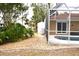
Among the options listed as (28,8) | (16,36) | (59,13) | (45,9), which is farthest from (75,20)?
(16,36)

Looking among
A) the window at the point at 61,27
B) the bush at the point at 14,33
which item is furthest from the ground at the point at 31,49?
the window at the point at 61,27

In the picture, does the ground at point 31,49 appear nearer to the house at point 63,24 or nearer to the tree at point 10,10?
the house at point 63,24

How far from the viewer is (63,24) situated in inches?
81.4

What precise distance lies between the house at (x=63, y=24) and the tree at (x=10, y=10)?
1.14ft

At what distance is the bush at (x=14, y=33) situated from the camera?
212cm

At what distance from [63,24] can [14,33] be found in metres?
0.57

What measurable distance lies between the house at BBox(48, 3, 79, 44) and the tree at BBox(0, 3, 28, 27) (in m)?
0.35

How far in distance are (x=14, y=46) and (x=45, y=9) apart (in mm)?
561

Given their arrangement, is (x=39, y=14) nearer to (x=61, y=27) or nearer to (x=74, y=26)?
(x=61, y=27)

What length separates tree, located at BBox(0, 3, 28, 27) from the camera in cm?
212

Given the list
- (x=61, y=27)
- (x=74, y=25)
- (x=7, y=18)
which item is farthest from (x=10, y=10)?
(x=74, y=25)

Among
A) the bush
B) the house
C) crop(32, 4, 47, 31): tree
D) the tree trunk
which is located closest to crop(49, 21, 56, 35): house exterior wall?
the house

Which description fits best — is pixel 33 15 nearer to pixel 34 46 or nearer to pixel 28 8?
pixel 28 8

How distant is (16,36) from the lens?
6.99 ft
